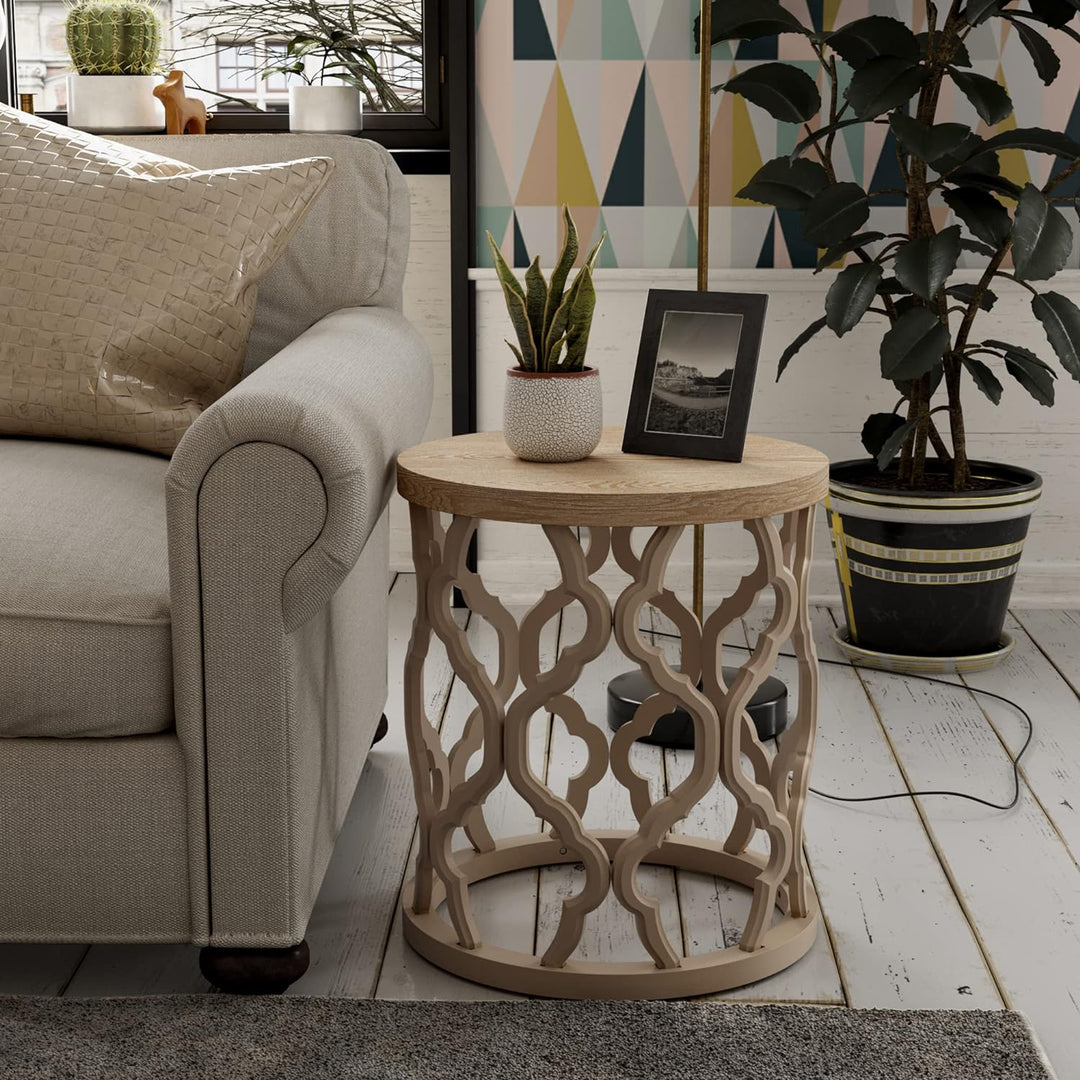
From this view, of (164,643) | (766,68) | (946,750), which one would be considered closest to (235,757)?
(164,643)

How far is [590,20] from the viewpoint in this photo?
2.79 metres

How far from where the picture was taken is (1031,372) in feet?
8.13

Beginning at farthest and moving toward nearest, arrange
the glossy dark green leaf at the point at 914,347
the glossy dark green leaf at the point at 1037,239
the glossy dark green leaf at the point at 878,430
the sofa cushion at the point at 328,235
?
1. the glossy dark green leaf at the point at 878,430
2. the glossy dark green leaf at the point at 914,347
3. the glossy dark green leaf at the point at 1037,239
4. the sofa cushion at the point at 328,235

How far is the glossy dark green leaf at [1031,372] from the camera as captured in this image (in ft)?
8.07

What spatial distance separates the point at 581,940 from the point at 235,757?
0.47 meters

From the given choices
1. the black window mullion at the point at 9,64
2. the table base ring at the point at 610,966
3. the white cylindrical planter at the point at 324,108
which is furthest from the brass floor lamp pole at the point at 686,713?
the black window mullion at the point at 9,64

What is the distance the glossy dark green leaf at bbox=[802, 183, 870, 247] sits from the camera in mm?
2430

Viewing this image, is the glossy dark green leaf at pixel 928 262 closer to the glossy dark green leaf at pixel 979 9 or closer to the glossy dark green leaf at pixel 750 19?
the glossy dark green leaf at pixel 979 9

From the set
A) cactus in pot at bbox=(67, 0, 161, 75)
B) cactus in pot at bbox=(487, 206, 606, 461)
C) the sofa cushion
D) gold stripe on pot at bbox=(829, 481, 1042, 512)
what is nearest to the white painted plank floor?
gold stripe on pot at bbox=(829, 481, 1042, 512)

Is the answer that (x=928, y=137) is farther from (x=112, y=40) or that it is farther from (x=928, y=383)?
(x=112, y=40)

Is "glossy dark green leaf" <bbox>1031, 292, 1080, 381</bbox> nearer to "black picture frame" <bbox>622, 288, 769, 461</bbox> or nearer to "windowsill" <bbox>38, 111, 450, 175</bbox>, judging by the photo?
"black picture frame" <bbox>622, 288, 769, 461</bbox>

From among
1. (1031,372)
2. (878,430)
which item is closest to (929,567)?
(878,430)

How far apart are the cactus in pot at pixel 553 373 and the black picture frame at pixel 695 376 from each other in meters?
0.06

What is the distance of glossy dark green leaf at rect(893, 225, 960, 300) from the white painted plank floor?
680 millimetres
